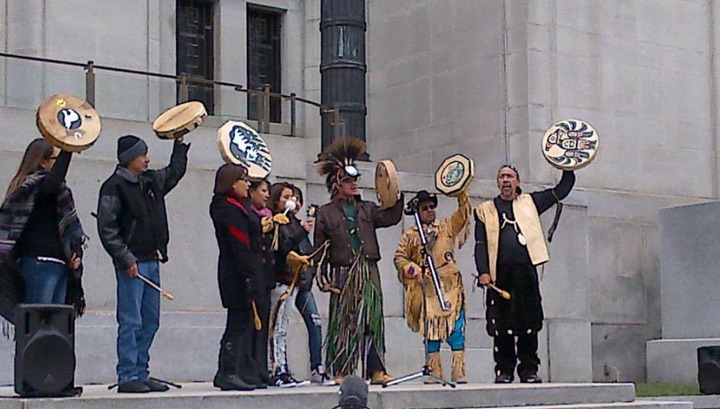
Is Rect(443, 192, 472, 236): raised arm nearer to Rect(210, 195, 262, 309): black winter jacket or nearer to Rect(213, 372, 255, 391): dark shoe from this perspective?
Rect(210, 195, 262, 309): black winter jacket

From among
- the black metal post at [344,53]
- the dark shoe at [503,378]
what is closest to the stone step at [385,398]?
the dark shoe at [503,378]

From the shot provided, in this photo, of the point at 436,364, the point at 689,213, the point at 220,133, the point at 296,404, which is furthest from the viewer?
the point at 689,213

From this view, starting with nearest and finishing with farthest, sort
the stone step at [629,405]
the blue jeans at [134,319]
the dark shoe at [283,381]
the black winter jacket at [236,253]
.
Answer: the blue jeans at [134,319], the black winter jacket at [236,253], the stone step at [629,405], the dark shoe at [283,381]

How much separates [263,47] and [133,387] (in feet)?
39.2

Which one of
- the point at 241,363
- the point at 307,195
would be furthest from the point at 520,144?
the point at 241,363

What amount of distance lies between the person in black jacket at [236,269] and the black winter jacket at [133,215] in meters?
0.40

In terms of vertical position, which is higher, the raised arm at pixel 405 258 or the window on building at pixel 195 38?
the window on building at pixel 195 38

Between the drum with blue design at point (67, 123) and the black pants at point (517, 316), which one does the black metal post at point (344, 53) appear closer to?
the black pants at point (517, 316)

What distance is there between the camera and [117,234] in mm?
9375

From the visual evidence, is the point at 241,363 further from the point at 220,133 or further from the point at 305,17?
the point at 305,17

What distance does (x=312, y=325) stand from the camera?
11.3 m

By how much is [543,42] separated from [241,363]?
10.5 meters

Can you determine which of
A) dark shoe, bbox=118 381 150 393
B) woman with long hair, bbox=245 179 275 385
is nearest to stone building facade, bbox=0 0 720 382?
woman with long hair, bbox=245 179 275 385

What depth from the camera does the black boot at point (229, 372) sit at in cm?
978
